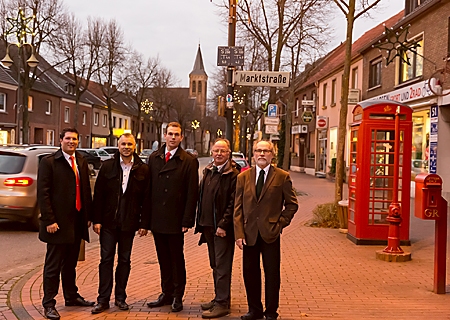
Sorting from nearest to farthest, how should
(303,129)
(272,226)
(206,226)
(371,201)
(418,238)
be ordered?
1. (272,226)
2. (206,226)
3. (371,201)
4. (418,238)
5. (303,129)

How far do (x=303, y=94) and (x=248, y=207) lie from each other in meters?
35.9

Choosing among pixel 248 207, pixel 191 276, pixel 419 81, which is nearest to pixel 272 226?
pixel 248 207

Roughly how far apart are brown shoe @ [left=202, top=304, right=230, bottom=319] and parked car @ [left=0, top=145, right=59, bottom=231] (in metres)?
6.31

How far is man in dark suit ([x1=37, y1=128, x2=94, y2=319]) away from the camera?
521 centimetres

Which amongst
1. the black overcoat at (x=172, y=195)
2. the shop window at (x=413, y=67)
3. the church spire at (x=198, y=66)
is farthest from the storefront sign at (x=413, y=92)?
the church spire at (x=198, y=66)

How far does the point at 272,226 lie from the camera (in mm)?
5027

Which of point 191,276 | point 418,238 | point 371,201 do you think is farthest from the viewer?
point 418,238

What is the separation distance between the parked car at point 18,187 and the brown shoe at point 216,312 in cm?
631

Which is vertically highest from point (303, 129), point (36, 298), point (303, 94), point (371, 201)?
point (303, 94)

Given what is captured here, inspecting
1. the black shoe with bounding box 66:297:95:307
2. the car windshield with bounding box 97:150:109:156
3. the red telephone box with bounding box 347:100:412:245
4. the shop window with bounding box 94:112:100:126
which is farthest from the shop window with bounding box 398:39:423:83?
the shop window with bounding box 94:112:100:126

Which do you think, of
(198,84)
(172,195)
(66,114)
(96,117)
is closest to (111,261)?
(172,195)

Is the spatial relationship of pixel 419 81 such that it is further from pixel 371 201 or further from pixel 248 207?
pixel 248 207

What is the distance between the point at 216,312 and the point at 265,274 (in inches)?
24.7

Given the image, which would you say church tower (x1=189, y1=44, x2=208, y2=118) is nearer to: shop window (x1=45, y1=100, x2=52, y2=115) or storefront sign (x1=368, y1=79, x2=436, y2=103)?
shop window (x1=45, y1=100, x2=52, y2=115)
